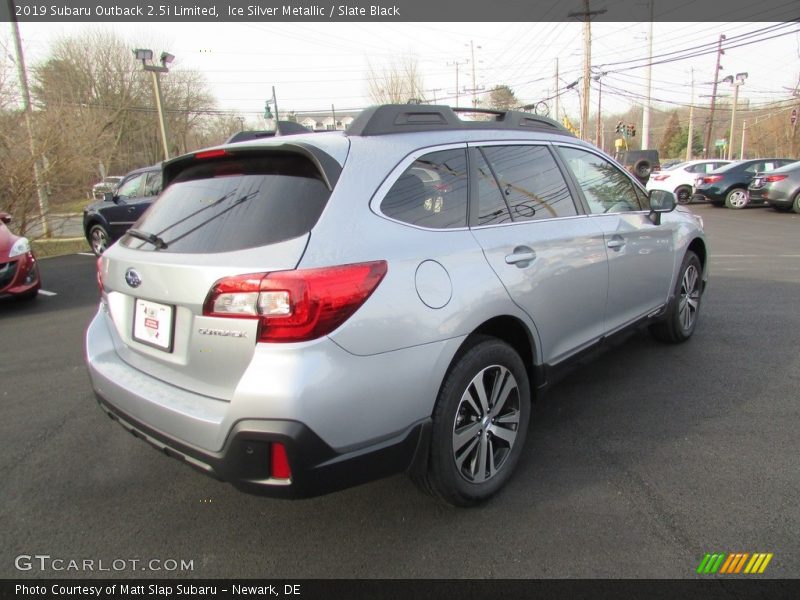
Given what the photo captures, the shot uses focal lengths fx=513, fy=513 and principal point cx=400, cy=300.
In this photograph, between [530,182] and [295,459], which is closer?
[295,459]

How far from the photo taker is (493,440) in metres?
2.50

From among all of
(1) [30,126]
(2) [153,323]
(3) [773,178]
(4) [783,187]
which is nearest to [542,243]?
(2) [153,323]

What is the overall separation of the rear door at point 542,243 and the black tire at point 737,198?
58.1 ft

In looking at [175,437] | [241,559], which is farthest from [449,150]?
[241,559]

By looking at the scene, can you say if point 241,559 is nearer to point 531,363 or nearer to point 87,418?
point 531,363

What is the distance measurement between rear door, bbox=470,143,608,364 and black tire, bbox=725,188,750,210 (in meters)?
17.7

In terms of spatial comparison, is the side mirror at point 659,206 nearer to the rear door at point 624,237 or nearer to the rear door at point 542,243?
the rear door at point 624,237

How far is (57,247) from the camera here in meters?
12.6

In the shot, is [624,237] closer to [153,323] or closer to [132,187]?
[153,323]

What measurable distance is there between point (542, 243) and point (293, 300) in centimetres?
148

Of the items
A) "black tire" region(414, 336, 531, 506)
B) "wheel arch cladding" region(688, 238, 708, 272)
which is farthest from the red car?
"wheel arch cladding" region(688, 238, 708, 272)

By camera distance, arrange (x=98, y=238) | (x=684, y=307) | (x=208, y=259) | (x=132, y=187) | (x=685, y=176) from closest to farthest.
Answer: (x=208, y=259)
(x=684, y=307)
(x=98, y=238)
(x=132, y=187)
(x=685, y=176)

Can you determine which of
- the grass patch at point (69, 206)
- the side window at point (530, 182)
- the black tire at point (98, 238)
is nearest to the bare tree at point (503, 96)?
the grass patch at point (69, 206)

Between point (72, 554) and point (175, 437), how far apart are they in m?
0.80
